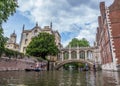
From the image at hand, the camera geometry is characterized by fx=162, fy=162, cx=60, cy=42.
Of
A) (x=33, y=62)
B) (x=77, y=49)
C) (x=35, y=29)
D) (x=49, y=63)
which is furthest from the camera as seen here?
(x=35, y=29)

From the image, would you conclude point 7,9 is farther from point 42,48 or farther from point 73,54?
point 73,54

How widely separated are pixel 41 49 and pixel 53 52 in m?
3.83

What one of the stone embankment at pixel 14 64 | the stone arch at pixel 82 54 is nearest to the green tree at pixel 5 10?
the stone embankment at pixel 14 64

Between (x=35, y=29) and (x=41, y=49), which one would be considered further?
(x=35, y=29)

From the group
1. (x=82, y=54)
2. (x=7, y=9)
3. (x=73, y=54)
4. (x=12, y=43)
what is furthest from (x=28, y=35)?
(x=7, y=9)

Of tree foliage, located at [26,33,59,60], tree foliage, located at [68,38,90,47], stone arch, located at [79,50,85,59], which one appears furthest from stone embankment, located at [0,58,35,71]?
tree foliage, located at [68,38,90,47]

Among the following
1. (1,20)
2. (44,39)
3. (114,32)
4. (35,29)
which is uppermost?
(35,29)

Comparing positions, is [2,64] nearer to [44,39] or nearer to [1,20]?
[1,20]

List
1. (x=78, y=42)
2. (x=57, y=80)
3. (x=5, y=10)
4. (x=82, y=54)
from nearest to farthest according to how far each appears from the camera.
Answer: (x=57, y=80) < (x=5, y=10) < (x=82, y=54) < (x=78, y=42)

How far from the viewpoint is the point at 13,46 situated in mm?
85312

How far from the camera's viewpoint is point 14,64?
2925cm

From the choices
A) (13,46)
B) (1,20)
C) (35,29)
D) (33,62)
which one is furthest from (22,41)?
(1,20)

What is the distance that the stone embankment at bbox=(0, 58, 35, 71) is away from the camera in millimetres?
25556

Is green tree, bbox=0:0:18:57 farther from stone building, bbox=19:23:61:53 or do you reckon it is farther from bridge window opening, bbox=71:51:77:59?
stone building, bbox=19:23:61:53
